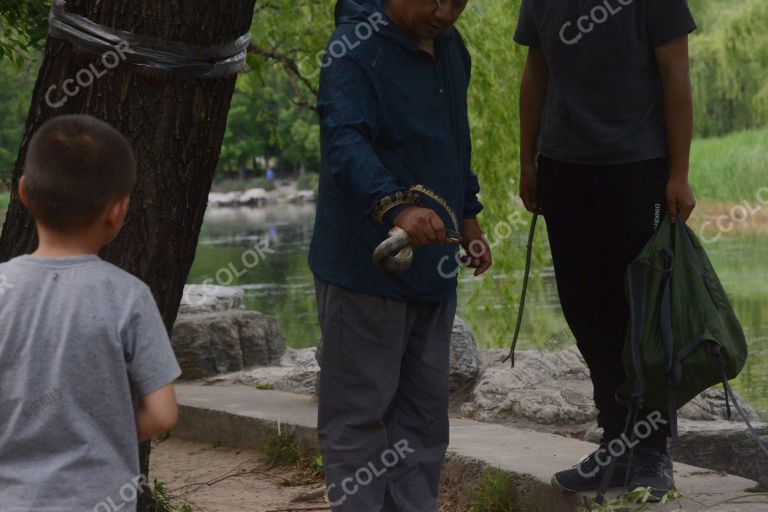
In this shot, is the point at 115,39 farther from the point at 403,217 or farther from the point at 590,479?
the point at 590,479

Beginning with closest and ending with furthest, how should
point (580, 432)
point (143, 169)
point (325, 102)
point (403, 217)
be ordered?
point (403, 217)
point (325, 102)
point (143, 169)
point (580, 432)

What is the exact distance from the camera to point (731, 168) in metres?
23.9

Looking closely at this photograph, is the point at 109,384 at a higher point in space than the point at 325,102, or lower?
lower

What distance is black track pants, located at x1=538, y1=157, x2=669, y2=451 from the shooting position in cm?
371

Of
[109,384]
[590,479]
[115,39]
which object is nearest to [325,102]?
[115,39]

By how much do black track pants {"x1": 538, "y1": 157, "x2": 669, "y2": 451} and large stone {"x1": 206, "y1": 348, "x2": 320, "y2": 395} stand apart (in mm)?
2557

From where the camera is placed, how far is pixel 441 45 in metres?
3.46

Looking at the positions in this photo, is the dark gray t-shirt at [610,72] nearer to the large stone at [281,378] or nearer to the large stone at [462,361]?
the large stone at [462,361]

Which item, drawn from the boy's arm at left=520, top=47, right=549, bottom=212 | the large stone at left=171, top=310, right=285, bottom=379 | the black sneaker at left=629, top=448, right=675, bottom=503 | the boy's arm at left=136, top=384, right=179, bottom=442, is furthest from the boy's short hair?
the large stone at left=171, top=310, right=285, bottom=379

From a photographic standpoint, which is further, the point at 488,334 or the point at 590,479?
the point at 488,334

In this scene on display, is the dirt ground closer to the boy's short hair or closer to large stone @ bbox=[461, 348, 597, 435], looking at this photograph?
large stone @ bbox=[461, 348, 597, 435]

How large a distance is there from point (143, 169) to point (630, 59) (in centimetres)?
142

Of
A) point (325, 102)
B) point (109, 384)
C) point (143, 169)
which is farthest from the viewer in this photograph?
point (143, 169)

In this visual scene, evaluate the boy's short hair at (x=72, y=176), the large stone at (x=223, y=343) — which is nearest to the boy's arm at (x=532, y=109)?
the boy's short hair at (x=72, y=176)
